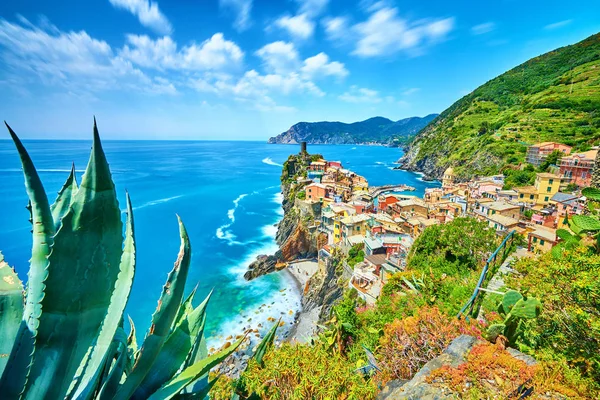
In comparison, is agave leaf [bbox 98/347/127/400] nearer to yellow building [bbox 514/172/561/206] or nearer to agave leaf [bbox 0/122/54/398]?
agave leaf [bbox 0/122/54/398]

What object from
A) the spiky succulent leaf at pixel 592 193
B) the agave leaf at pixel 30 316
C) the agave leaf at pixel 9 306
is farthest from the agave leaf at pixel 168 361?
the spiky succulent leaf at pixel 592 193

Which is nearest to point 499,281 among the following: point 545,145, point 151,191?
point 545,145

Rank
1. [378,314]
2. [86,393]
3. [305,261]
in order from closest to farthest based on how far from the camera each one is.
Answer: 1. [86,393]
2. [378,314]
3. [305,261]

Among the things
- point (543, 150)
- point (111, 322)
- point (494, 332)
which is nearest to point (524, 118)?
point (543, 150)

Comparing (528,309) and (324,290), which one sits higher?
(528,309)

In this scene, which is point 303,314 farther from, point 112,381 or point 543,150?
point 543,150

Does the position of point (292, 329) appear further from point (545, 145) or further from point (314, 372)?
point (545, 145)
